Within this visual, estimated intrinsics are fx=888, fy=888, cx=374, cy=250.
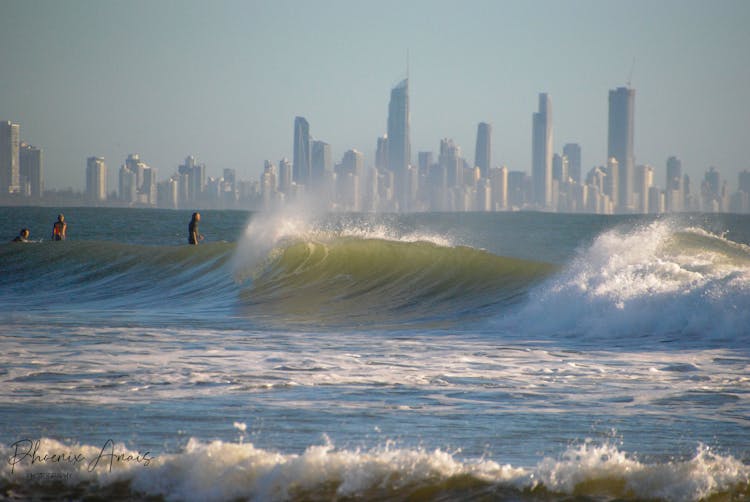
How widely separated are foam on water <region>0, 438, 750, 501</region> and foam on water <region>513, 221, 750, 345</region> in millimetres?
6729

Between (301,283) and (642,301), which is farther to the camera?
(301,283)

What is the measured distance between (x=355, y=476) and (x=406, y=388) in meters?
2.83

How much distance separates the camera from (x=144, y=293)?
2167 centimetres

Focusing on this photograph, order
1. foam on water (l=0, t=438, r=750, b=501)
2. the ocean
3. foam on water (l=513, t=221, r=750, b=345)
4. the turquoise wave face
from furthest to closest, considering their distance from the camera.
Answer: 1. the turquoise wave face
2. foam on water (l=513, t=221, r=750, b=345)
3. the ocean
4. foam on water (l=0, t=438, r=750, b=501)

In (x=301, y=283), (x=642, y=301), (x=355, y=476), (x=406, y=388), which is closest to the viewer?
(x=355, y=476)

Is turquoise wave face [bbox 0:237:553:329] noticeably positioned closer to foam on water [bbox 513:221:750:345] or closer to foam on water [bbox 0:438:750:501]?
foam on water [bbox 513:221:750:345]

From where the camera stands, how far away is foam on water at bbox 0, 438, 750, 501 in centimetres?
458

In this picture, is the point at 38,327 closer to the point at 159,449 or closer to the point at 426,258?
the point at 159,449

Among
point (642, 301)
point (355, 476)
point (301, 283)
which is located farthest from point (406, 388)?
point (301, 283)

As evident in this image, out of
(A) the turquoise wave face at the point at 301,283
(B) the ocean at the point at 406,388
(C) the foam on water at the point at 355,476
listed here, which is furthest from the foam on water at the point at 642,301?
(C) the foam on water at the point at 355,476

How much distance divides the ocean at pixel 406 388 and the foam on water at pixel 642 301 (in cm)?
4

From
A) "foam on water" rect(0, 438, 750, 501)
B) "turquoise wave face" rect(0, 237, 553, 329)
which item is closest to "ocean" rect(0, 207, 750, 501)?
"foam on water" rect(0, 438, 750, 501)

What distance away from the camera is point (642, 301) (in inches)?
498

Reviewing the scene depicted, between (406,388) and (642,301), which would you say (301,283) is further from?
(406,388)
